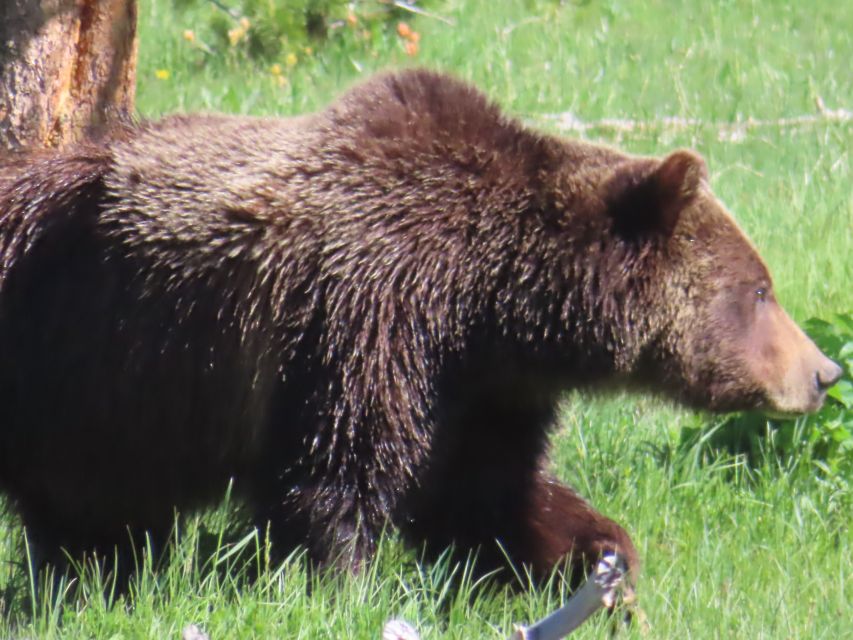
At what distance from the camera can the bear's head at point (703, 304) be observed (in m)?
4.42

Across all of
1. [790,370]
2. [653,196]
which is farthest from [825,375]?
[653,196]

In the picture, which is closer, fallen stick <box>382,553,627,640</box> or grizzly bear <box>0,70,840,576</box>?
fallen stick <box>382,553,627,640</box>

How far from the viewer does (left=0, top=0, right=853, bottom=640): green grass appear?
3904mm

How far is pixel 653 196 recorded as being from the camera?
14.4 ft

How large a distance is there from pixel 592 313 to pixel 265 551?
1251 millimetres

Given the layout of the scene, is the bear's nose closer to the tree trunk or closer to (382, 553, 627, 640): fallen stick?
(382, 553, 627, 640): fallen stick

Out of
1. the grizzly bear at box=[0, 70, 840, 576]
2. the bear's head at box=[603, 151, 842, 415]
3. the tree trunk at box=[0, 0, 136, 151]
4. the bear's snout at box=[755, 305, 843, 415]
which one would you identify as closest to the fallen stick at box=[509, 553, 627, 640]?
the grizzly bear at box=[0, 70, 840, 576]

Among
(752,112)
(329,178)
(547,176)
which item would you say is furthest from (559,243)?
(752,112)

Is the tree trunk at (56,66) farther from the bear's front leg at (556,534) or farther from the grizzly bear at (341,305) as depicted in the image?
the bear's front leg at (556,534)

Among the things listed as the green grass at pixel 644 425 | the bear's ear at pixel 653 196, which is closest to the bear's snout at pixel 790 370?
the green grass at pixel 644 425

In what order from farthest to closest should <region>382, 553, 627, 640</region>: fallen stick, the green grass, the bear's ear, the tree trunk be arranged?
1. the tree trunk
2. the bear's ear
3. the green grass
4. <region>382, 553, 627, 640</region>: fallen stick

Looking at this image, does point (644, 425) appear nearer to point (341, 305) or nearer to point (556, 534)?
point (556, 534)

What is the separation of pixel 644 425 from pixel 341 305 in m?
2.13

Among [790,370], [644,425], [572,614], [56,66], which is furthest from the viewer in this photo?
[644,425]
